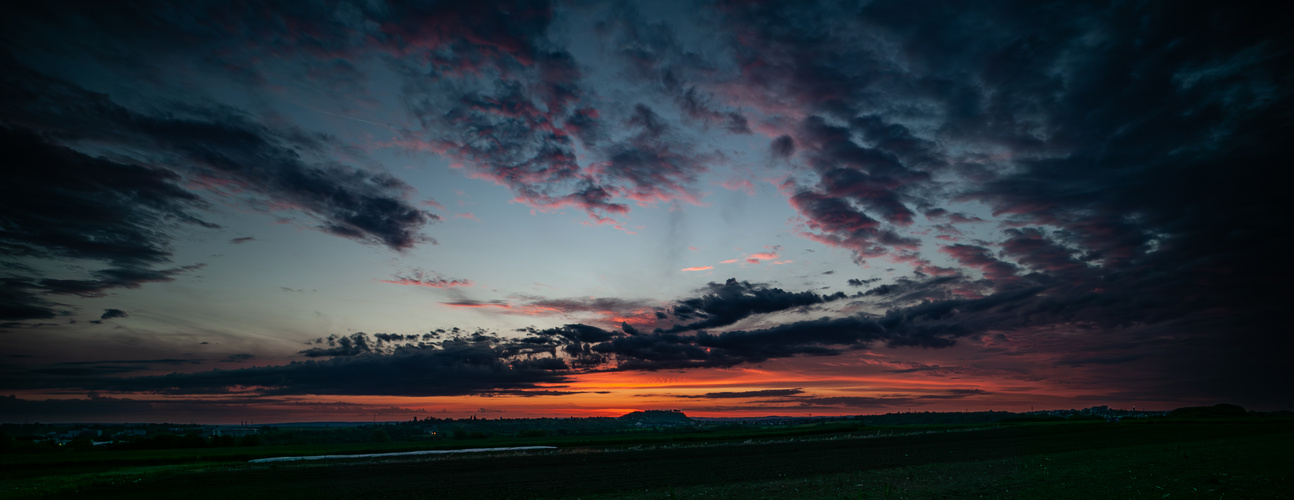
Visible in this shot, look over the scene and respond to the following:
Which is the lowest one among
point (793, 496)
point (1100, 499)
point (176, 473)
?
point (176, 473)

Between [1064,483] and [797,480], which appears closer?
[1064,483]

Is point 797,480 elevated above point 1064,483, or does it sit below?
below

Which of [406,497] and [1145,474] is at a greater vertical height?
[1145,474]

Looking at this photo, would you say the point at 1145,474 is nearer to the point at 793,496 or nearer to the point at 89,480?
the point at 793,496

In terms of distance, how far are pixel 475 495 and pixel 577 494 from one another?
265 inches

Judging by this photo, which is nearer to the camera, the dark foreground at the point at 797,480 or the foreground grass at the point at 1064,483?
the foreground grass at the point at 1064,483

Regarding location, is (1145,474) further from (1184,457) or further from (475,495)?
(475,495)

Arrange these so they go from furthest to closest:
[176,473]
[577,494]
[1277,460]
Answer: [176,473], [577,494], [1277,460]

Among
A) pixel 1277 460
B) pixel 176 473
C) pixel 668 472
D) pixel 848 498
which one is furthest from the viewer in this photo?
pixel 176 473

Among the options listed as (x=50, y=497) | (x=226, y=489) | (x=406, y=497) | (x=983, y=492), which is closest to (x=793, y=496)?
(x=983, y=492)

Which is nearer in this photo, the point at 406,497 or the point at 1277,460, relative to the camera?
the point at 1277,460

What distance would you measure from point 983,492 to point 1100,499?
172 inches

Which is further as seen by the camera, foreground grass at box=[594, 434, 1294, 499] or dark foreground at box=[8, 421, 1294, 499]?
dark foreground at box=[8, 421, 1294, 499]

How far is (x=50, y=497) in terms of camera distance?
34250 mm
